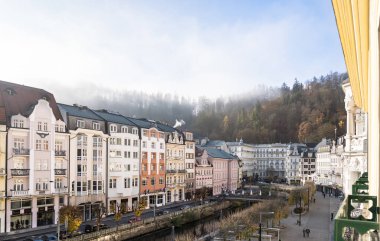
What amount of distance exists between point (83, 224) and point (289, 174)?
283ft

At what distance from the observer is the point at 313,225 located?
4625 cm

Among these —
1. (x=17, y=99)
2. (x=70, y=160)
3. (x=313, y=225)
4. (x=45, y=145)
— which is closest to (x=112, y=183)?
(x=70, y=160)

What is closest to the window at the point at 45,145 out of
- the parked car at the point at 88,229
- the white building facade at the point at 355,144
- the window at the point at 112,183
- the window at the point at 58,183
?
the window at the point at 58,183

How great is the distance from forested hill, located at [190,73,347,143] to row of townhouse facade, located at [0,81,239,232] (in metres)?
73.1

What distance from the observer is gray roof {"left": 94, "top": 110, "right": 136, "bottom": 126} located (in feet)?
161

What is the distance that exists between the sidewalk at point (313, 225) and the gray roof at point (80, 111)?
25701 mm

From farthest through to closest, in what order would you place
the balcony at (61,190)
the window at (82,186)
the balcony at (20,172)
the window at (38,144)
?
the window at (82,186), the balcony at (61,190), the window at (38,144), the balcony at (20,172)

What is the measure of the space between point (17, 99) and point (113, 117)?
50.1 ft

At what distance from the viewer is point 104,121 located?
155 ft

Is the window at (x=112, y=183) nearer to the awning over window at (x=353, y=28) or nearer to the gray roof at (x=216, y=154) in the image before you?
the gray roof at (x=216, y=154)

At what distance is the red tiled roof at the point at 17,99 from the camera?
36125mm

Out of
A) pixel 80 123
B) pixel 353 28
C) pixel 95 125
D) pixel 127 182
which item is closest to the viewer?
pixel 353 28

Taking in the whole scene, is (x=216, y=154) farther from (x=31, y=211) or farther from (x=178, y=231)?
(x=31, y=211)

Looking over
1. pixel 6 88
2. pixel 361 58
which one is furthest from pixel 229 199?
pixel 361 58
